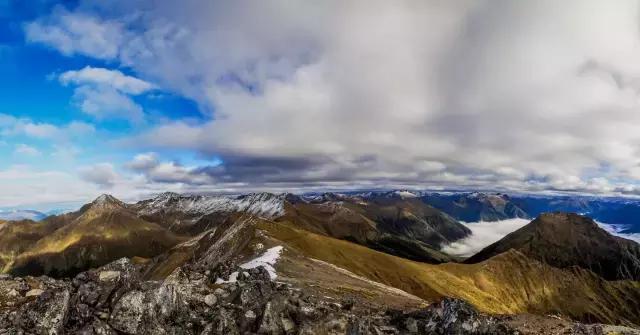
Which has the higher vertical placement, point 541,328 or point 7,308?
point 7,308

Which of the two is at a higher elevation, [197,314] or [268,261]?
[197,314]

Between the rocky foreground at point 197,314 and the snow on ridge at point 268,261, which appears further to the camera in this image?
the snow on ridge at point 268,261

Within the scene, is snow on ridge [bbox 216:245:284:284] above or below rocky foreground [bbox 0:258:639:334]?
below

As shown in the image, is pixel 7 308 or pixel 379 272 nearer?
pixel 7 308

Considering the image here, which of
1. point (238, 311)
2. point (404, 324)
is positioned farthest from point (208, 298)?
point (404, 324)

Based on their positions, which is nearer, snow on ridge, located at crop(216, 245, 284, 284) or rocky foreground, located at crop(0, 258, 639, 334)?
rocky foreground, located at crop(0, 258, 639, 334)

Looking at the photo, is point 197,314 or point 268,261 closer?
point 197,314

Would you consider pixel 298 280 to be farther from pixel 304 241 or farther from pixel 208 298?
pixel 304 241

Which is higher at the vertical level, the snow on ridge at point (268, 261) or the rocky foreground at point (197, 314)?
the rocky foreground at point (197, 314)
